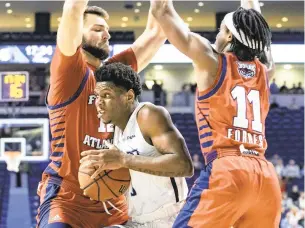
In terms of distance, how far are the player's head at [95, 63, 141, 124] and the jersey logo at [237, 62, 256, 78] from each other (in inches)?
21.7

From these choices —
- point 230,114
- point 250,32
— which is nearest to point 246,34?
point 250,32

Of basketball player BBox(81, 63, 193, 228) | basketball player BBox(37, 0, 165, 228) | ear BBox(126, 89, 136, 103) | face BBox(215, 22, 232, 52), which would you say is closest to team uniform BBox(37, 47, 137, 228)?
basketball player BBox(37, 0, 165, 228)

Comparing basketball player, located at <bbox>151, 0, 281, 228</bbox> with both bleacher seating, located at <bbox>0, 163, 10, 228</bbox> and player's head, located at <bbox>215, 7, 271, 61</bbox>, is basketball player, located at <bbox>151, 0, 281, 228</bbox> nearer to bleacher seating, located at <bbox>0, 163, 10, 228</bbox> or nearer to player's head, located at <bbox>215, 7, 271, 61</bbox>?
player's head, located at <bbox>215, 7, 271, 61</bbox>

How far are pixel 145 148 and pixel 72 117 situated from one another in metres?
0.52

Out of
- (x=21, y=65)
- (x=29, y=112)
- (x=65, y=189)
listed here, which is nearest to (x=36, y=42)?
(x=21, y=65)

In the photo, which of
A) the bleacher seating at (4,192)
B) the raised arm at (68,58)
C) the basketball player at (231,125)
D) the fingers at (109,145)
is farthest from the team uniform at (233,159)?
the bleacher seating at (4,192)

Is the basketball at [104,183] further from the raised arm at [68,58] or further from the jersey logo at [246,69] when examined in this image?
the jersey logo at [246,69]

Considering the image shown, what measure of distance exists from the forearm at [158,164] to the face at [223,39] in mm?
756

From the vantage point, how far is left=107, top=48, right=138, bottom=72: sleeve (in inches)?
166

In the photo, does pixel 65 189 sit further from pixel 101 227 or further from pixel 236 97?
pixel 236 97

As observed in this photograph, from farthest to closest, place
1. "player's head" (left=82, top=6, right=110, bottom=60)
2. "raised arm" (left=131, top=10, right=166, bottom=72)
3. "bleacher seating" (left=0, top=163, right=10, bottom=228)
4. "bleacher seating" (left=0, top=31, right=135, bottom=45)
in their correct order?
"bleacher seating" (left=0, top=31, right=135, bottom=45) < "bleacher seating" (left=0, top=163, right=10, bottom=228) < "raised arm" (left=131, top=10, right=166, bottom=72) < "player's head" (left=82, top=6, right=110, bottom=60)

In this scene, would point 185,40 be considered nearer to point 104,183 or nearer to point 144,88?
point 104,183

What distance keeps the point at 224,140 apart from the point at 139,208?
22.3 inches

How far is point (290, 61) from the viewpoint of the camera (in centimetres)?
2228
